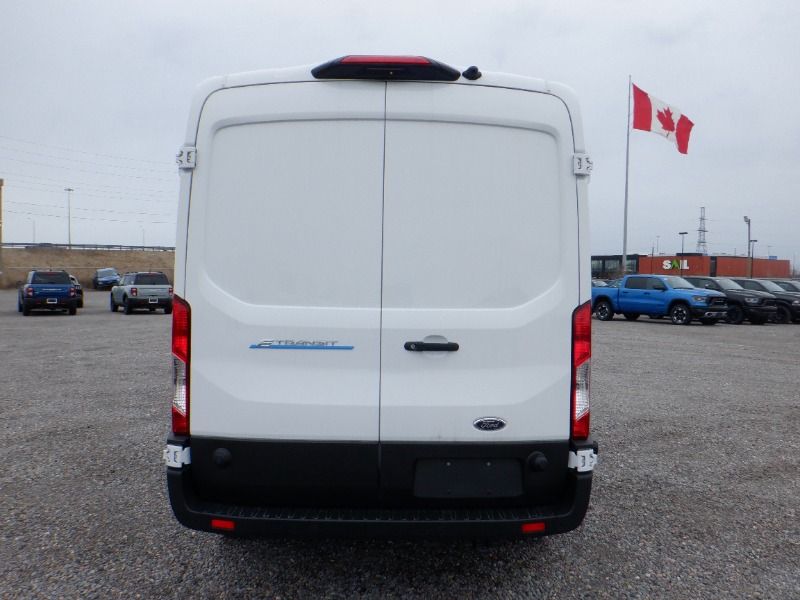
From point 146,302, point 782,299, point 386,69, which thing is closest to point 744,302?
point 782,299

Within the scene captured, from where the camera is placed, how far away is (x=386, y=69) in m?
2.64

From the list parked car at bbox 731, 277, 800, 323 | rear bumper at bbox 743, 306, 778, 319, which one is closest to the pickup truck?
rear bumper at bbox 743, 306, 778, 319

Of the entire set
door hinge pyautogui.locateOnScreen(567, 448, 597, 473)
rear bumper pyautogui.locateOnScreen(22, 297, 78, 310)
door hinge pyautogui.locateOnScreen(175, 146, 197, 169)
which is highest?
door hinge pyautogui.locateOnScreen(175, 146, 197, 169)

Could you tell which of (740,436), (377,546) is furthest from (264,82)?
(740,436)

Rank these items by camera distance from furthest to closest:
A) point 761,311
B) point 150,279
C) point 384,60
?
point 150,279, point 761,311, point 384,60

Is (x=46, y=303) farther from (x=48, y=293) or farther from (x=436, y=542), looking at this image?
(x=436, y=542)

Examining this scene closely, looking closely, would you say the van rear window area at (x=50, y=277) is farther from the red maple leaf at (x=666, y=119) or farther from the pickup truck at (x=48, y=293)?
the red maple leaf at (x=666, y=119)

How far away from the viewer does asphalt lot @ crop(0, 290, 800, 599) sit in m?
3.01

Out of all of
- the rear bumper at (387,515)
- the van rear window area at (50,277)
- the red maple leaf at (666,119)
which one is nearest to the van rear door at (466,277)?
the rear bumper at (387,515)

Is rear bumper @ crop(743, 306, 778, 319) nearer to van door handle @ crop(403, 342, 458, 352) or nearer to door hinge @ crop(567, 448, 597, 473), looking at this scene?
door hinge @ crop(567, 448, 597, 473)

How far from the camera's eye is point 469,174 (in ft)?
8.71

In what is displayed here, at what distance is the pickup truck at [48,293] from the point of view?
21359 millimetres

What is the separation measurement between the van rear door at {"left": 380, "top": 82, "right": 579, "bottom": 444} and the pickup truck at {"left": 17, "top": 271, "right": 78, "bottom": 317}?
2248cm

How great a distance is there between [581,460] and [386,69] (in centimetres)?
193
